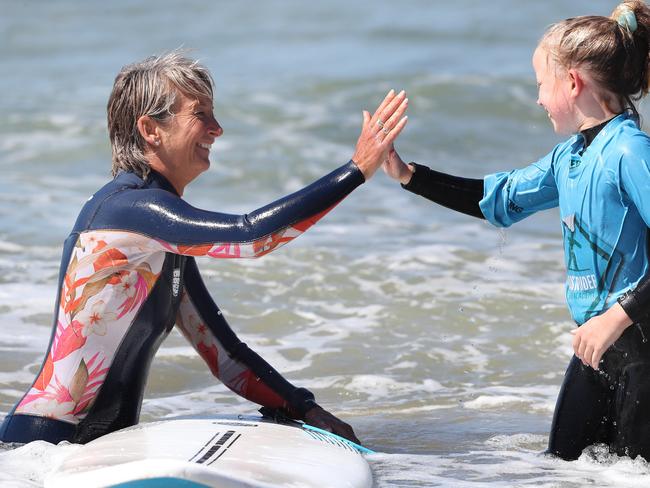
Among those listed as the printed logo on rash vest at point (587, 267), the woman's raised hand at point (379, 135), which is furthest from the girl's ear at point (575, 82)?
the woman's raised hand at point (379, 135)

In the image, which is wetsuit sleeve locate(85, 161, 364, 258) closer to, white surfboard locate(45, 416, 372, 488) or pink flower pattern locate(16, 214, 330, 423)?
pink flower pattern locate(16, 214, 330, 423)

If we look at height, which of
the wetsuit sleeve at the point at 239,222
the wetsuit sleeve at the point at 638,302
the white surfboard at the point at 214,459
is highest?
the wetsuit sleeve at the point at 239,222

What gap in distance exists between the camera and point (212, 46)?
57.0 ft

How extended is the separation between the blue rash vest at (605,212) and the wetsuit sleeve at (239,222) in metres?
0.68

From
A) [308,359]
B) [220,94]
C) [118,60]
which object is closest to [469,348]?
[308,359]

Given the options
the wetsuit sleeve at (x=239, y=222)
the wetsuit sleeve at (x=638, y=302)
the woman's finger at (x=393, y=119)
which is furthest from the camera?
the woman's finger at (x=393, y=119)

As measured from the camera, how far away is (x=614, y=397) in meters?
3.39

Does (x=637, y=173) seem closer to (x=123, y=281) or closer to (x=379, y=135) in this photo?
(x=379, y=135)

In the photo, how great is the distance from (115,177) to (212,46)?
14.1 meters

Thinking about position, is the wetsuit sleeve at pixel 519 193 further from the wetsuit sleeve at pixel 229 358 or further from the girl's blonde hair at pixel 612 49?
the wetsuit sleeve at pixel 229 358

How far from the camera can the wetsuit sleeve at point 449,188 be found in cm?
384

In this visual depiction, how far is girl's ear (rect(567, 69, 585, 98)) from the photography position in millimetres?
3352

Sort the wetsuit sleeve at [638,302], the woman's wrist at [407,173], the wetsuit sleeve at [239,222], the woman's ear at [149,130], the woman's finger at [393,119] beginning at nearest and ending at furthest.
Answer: the wetsuit sleeve at [638,302] < the wetsuit sleeve at [239,222] < the woman's finger at [393,119] < the woman's ear at [149,130] < the woman's wrist at [407,173]

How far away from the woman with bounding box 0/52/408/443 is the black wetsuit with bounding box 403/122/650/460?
2.65 ft
